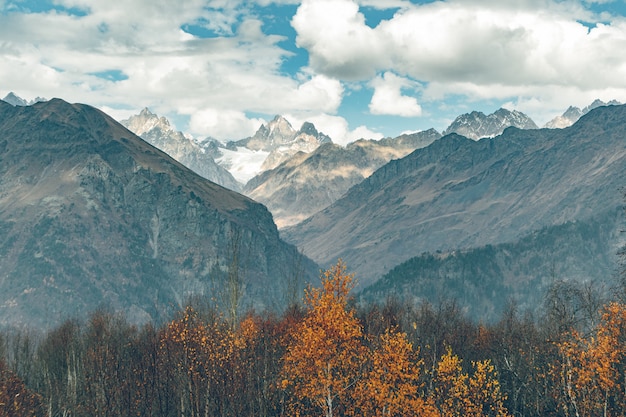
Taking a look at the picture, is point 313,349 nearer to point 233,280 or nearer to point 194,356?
point 194,356

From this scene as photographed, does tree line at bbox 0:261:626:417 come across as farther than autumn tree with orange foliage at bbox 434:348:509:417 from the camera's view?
No

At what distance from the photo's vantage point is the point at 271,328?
112m

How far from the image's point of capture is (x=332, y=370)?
6066cm

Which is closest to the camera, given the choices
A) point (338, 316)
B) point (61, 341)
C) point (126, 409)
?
point (338, 316)

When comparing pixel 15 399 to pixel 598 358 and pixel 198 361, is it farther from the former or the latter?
pixel 598 358

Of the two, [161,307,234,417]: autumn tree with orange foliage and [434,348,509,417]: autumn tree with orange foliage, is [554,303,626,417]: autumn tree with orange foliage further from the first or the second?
[161,307,234,417]: autumn tree with orange foliage

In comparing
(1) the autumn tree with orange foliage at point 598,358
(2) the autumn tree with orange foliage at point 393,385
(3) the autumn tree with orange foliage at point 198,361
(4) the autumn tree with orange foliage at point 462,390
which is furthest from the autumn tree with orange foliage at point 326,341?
(1) the autumn tree with orange foliage at point 598,358

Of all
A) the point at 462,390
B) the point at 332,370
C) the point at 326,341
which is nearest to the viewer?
the point at 326,341

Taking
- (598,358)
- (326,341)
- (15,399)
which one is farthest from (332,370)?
(15,399)

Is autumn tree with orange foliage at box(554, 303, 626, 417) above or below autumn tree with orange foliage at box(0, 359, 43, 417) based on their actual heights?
above

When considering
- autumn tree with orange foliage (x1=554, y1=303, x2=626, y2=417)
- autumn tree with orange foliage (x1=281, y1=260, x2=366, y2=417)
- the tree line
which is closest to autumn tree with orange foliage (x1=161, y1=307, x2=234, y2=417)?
the tree line

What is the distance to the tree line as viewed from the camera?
53.3 metres

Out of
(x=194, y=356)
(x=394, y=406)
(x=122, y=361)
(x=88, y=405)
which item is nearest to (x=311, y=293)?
(x=394, y=406)

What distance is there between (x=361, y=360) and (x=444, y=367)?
798cm
